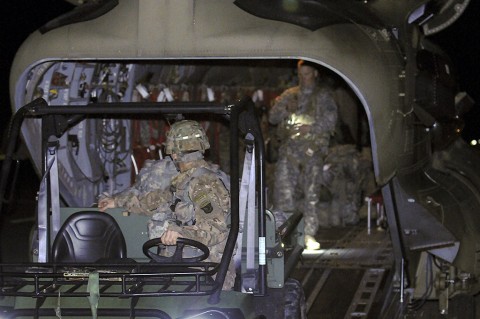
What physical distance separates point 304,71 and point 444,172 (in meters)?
2.84

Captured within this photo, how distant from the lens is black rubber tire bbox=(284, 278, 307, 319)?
723 centimetres

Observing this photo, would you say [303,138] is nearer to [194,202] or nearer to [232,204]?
[194,202]

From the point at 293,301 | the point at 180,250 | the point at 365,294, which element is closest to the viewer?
the point at 180,250

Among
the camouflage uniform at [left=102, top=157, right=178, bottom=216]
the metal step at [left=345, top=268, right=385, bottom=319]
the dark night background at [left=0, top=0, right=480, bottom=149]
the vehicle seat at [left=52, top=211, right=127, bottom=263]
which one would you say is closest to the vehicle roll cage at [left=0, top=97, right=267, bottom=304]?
the vehicle seat at [left=52, top=211, right=127, bottom=263]

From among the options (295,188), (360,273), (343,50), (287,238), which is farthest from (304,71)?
(287,238)

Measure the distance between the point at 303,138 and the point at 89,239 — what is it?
6.23 metres

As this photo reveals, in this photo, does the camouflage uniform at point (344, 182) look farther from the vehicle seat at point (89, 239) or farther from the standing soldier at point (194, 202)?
the vehicle seat at point (89, 239)

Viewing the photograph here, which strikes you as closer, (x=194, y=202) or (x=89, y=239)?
(x=194, y=202)

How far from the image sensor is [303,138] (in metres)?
13.5

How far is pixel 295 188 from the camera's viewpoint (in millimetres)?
13484

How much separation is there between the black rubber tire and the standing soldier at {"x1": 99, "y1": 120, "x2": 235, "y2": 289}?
39 centimetres

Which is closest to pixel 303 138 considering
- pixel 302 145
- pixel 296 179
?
pixel 302 145

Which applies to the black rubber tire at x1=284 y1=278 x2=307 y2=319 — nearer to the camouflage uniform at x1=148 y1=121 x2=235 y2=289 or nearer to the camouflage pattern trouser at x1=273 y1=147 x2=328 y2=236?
the camouflage uniform at x1=148 y1=121 x2=235 y2=289

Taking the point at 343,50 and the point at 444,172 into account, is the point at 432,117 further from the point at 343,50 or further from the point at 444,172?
the point at 343,50
